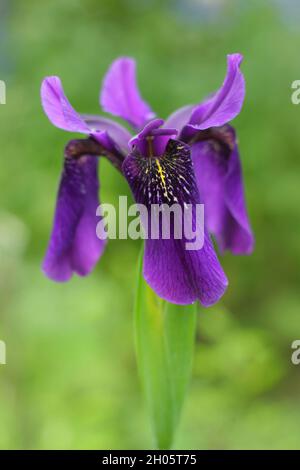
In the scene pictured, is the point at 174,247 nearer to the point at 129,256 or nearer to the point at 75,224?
the point at 75,224

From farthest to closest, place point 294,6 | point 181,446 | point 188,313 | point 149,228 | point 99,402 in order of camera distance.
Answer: point 294,6 < point 99,402 < point 181,446 < point 188,313 < point 149,228

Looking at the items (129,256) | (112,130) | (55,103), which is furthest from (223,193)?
(129,256)

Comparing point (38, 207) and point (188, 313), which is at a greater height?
point (38, 207)

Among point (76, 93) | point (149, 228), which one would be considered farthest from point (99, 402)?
point (76, 93)

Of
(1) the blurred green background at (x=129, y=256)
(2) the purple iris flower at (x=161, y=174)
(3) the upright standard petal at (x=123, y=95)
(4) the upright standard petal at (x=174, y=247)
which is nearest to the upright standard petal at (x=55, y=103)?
(2) the purple iris flower at (x=161, y=174)

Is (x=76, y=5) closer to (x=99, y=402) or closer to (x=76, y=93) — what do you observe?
(x=76, y=93)
